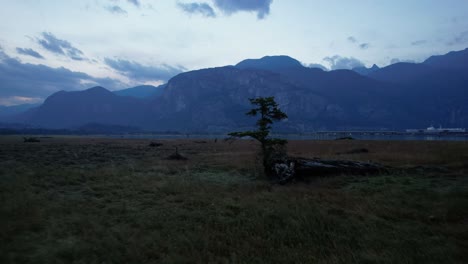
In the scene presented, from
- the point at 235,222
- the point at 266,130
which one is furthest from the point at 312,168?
the point at 235,222

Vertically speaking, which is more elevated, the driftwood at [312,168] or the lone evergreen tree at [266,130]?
the lone evergreen tree at [266,130]

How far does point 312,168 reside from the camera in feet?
51.5

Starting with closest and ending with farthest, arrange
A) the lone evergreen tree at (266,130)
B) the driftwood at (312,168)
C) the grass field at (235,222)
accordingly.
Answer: the grass field at (235,222) < the driftwood at (312,168) < the lone evergreen tree at (266,130)

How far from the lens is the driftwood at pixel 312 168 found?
1536cm

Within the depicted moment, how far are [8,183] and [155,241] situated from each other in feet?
37.2

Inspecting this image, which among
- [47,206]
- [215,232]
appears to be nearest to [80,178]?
[47,206]

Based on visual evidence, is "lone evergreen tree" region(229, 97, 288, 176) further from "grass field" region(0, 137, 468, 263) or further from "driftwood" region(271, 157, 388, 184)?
"grass field" region(0, 137, 468, 263)

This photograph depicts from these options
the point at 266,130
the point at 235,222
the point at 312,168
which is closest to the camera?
the point at 235,222

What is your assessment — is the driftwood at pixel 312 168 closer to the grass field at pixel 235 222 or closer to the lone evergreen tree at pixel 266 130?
the lone evergreen tree at pixel 266 130

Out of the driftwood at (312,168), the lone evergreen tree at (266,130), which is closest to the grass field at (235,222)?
the driftwood at (312,168)

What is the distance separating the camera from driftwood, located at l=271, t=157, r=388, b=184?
15.4 metres

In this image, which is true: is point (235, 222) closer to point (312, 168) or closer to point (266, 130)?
point (312, 168)

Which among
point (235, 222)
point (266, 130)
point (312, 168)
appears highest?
point (266, 130)

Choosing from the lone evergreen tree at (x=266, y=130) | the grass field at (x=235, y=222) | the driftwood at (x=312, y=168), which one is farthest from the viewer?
the lone evergreen tree at (x=266, y=130)
